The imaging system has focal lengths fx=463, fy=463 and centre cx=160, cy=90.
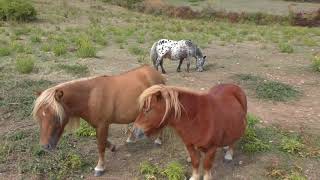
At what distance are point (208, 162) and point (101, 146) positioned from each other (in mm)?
1295

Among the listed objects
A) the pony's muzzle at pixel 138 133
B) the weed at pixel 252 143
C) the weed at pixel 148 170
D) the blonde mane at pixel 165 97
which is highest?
the blonde mane at pixel 165 97

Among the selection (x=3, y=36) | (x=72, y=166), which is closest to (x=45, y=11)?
(x=3, y=36)

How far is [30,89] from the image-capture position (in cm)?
841

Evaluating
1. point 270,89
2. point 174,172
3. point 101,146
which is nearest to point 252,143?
point 174,172

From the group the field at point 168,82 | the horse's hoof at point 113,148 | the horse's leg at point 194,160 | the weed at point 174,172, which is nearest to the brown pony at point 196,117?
the horse's leg at point 194,160

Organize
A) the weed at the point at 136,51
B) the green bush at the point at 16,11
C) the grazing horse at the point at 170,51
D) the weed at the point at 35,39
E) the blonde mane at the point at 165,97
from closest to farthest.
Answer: the blonde mane at the point at 165,97 → the grazing horse at the point at 170,51 → the weed at the point at 136,51 → the weed at the point at 35,39 → the green bush at the point at 16,11

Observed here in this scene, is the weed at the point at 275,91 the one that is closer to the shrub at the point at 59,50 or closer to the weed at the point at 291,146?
the weed at the point at 291,146

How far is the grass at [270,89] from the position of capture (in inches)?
330

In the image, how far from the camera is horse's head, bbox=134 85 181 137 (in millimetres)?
4480

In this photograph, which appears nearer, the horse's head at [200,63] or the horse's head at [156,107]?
the horse's head at [156,107]

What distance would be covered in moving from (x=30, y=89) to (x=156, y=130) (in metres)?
4.45

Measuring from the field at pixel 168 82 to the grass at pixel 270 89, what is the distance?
2 cm

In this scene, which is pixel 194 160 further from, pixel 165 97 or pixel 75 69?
pixel 75 69

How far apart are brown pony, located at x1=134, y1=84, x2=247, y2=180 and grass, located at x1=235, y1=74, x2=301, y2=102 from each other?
125 inches
